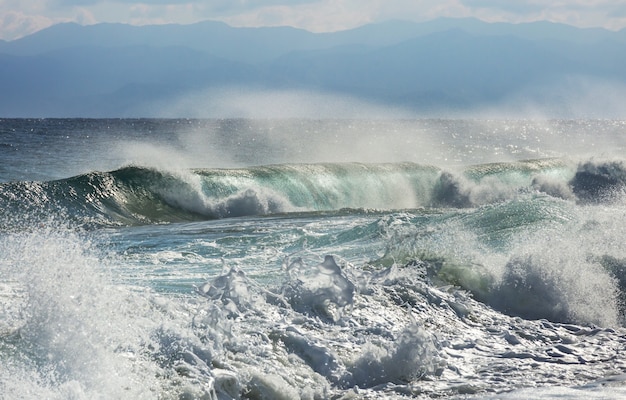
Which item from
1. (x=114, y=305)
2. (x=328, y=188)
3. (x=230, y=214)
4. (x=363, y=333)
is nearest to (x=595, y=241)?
(x=363, y=333)

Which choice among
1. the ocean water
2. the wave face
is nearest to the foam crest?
the ocean water

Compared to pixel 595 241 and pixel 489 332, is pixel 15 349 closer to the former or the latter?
pixel 489 332

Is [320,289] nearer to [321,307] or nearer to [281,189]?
[321,307]

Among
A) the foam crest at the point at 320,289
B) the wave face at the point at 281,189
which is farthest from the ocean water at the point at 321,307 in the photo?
the wave face at the point at 281,189

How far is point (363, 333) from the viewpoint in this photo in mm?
9008

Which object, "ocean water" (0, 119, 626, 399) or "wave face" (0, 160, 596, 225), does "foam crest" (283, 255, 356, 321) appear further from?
"wave face" (0, 160, 596, 225)

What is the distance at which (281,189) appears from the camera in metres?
28.4

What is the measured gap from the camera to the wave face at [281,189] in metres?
23.0

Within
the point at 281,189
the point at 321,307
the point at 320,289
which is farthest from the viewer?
the point at 281,189

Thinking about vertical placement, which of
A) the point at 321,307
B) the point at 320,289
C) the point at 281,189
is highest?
the point at 320,289

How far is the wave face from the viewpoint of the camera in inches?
907

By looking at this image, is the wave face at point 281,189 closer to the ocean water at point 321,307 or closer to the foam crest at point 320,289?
the ocean water at point 321,307

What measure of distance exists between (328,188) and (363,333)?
20.9m

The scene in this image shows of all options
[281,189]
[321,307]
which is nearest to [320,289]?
[321,307]
